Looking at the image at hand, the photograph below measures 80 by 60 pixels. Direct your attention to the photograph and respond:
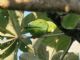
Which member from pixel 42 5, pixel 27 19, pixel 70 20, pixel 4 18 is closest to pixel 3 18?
pixel 4 18

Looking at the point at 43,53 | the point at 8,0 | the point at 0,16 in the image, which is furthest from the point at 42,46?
the point at 8,0

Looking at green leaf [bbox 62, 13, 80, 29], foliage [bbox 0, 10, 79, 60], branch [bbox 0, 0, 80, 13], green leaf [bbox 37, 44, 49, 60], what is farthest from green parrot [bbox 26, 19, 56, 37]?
branch [bbox 0, 0, 80, 13]

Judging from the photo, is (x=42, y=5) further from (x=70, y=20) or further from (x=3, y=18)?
(x=3, y=18)

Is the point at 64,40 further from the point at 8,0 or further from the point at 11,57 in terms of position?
the point at 8,0

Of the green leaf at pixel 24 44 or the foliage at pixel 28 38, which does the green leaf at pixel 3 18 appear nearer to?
the foliage at pixel 28 38

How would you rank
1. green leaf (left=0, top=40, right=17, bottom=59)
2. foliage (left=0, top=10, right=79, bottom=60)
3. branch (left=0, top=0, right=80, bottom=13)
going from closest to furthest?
→ branch (left=0, top=0, right=80, bottom=13) < foliage (left=0, top=10, right=79, bottom=60) < green leaf (left=0, top=40, right=17, bottom=59)

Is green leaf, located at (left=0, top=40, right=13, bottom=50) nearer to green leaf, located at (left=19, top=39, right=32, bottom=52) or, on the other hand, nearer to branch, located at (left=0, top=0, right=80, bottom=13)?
green leaf, located at (left=19, top=39, right=32, bottom=52)

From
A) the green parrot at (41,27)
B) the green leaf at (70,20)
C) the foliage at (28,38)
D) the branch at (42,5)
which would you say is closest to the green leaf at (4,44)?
the foliage at (28,38)
